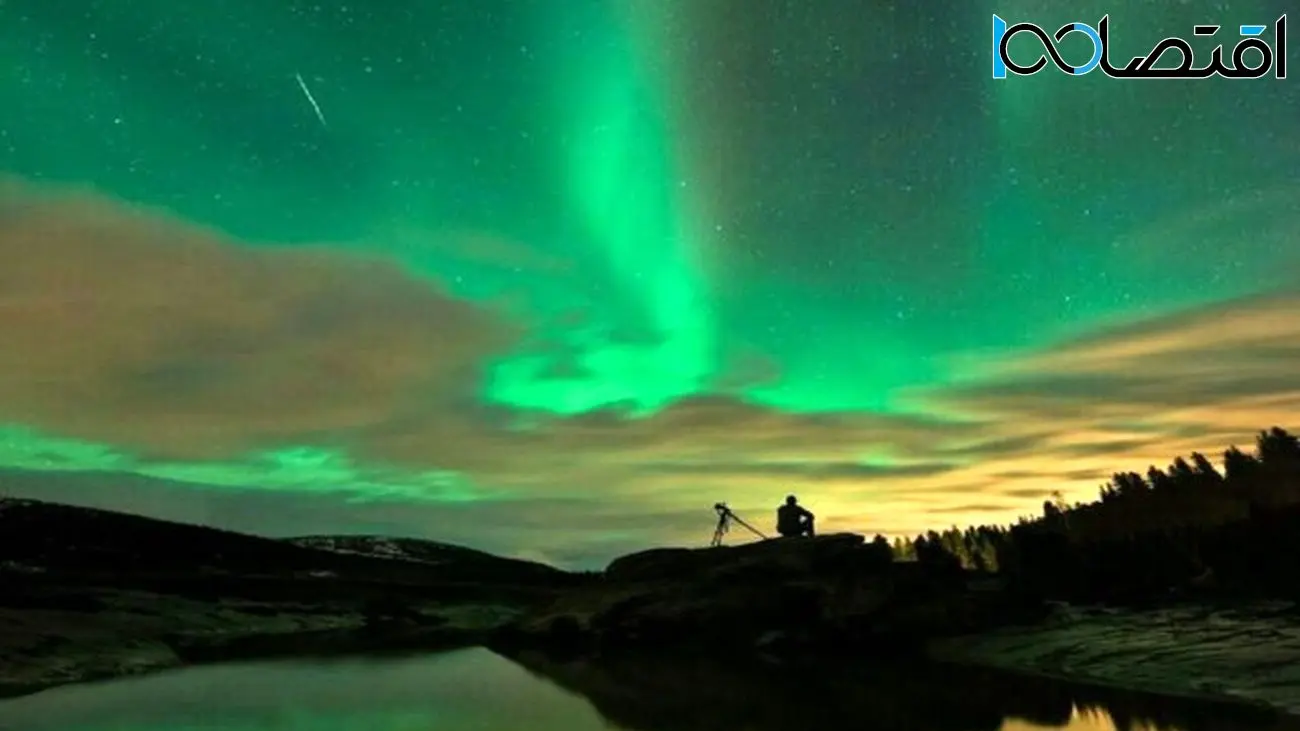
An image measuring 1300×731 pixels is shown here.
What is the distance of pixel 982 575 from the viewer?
3100 inches

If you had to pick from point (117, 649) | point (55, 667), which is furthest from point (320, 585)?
point (55, 667)

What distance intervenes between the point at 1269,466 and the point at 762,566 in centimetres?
9291

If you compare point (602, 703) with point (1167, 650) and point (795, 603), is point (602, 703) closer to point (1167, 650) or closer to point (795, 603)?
point (1167, 650)

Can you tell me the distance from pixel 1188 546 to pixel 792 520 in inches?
1065

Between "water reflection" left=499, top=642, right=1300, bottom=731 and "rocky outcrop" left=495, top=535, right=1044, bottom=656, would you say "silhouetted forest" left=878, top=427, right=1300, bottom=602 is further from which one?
"water reflection" left=499, top=642, right=1300, bottom=731

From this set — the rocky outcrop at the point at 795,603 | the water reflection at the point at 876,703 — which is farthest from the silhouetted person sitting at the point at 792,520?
the water reflection at the point at 876,703

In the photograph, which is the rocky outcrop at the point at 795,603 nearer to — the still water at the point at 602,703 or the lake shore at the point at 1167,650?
the lake shore at the point at 1167,650

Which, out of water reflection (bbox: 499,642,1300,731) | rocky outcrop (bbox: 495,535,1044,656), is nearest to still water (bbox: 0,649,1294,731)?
water reflection (bbox: 499,642,1300,731)

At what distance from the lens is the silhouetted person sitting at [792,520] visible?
72438 mm

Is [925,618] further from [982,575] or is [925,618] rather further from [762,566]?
[982,575]

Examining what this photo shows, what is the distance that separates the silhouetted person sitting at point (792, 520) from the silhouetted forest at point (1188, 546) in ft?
16.0

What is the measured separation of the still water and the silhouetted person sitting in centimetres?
1839

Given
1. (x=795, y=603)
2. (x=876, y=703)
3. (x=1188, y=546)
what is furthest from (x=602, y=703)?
(x=1188, y=546)

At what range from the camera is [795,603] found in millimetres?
66938
